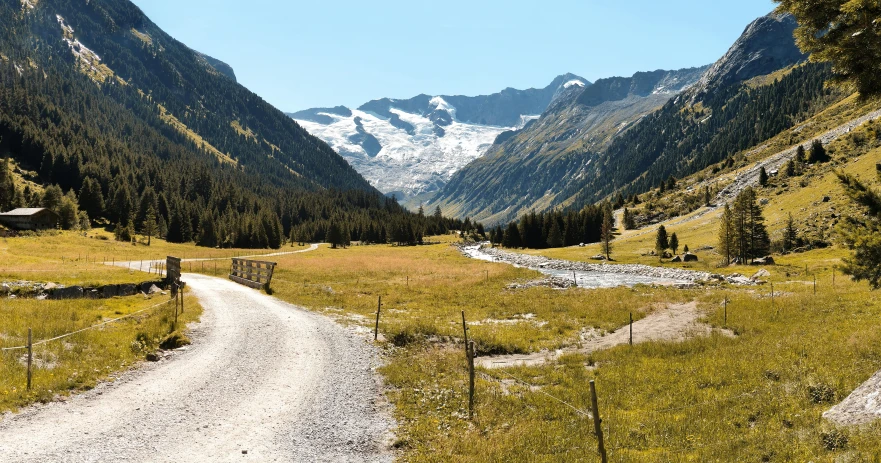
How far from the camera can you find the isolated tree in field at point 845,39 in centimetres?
1029

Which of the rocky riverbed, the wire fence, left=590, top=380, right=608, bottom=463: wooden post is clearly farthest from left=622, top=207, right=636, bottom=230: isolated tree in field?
left=590, top=380, right=608, bottom=463: wooden post

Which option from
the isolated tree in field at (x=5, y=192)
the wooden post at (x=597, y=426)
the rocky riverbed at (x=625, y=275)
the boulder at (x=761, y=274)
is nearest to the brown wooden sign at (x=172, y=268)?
the wooden post at (x=597, y=426)

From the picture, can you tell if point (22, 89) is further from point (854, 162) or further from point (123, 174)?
point (854, 162)

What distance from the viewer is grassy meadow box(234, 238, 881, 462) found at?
1038 centimetres

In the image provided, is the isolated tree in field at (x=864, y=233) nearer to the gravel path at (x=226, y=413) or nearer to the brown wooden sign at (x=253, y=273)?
the gravel path at (x=226, y=413)

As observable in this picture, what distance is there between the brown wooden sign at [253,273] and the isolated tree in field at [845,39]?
3748 centimetres

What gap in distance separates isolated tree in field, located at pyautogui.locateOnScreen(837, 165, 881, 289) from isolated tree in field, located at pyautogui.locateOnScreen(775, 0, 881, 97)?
268 centimetres

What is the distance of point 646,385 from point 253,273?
38.2 m

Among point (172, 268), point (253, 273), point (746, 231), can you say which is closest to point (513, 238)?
point (746, 231)

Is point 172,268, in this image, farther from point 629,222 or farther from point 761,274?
point 629,222

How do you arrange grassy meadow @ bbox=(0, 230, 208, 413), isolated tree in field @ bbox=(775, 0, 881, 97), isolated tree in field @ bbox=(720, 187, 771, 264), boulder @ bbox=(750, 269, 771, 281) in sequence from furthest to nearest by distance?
isolated tree in field @ bbox=(720, 187, 771, 264)
boulder @ bbox=(750, 269, 771, 281)
grassy meadow @ bbox=(0, 230, 208, 413)
isolated tree in field @ bbox=(775, 0, 881, 97)

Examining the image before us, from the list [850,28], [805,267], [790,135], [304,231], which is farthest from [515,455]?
[790,135]

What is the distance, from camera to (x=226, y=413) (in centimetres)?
1282

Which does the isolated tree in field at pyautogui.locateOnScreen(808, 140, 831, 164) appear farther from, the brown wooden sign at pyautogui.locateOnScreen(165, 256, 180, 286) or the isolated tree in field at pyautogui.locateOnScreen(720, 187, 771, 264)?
the brown wooden sign at pyautogui.locateOnScreen(165, 256, 180, 286)
